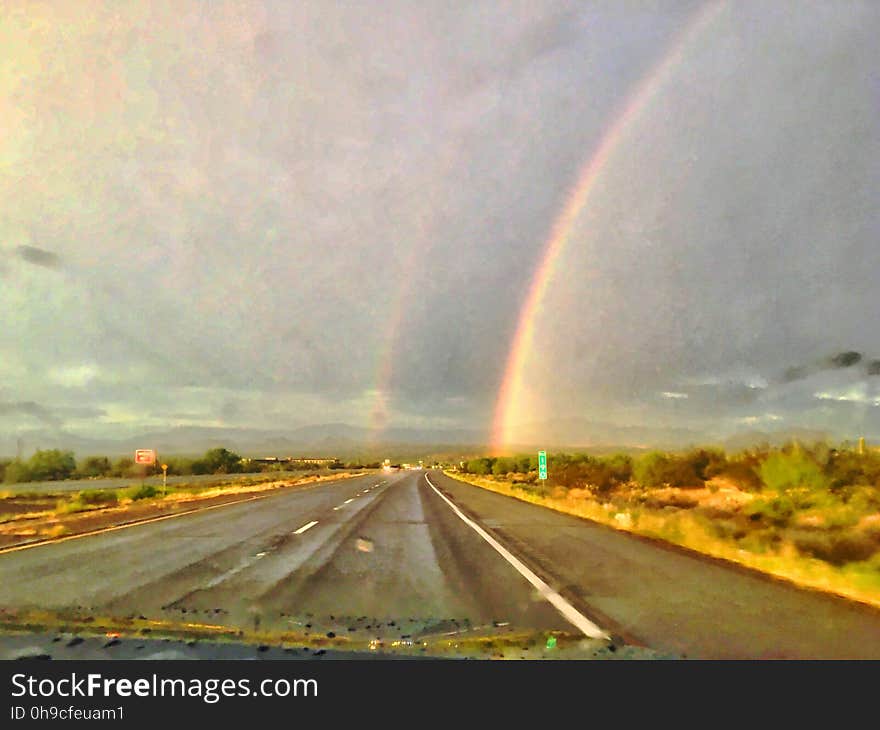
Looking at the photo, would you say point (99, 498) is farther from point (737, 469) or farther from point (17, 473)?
point (17, 473)

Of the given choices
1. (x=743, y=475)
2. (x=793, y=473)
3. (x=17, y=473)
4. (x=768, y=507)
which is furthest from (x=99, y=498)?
(x=17, y=473)

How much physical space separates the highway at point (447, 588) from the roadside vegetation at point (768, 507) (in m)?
1.13

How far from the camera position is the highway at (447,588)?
294 inches

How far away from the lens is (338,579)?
11.2 m

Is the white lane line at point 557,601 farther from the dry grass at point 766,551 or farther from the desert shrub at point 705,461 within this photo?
the desert shrub at point 705,461

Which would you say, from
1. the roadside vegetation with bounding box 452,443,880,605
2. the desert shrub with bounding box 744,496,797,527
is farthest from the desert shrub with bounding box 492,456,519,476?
the desert shrub with bounding box 744,496,797,527

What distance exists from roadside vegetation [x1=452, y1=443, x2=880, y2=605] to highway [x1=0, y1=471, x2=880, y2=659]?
1132mm

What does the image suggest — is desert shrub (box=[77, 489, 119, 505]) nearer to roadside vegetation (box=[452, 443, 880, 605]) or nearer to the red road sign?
the red road sign

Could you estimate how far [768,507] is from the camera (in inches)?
1031
